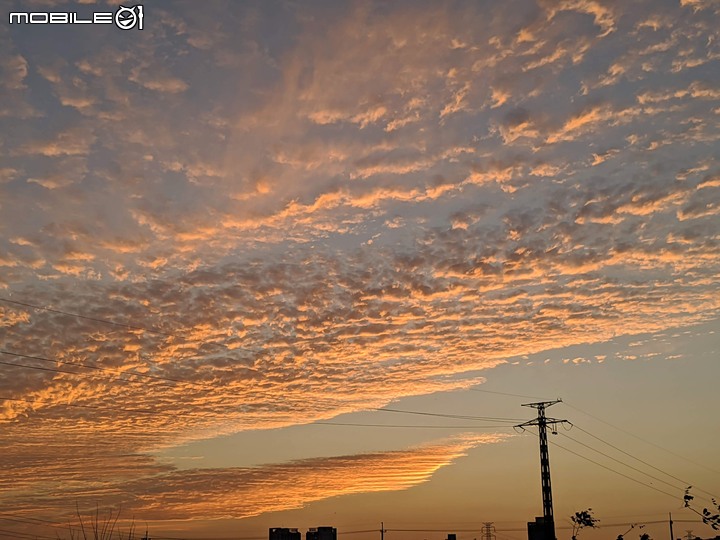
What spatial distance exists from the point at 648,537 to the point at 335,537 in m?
50.7

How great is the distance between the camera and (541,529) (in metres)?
85.0

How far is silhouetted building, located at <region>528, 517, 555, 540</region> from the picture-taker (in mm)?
80625

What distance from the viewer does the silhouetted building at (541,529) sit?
265 feet

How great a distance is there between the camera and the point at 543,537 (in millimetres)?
83375

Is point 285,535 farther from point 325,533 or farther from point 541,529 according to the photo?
point 541,529

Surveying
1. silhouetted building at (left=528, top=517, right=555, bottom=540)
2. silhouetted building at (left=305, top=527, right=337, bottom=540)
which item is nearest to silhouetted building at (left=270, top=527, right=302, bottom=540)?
silhouetted building at (left=305, top=527, right=337, bottom=540)

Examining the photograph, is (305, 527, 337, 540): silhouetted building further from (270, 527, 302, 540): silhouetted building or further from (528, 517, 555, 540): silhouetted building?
(528, 517, 555, 540): silhouetted building

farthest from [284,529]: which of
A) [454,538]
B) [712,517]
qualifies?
[712,517]

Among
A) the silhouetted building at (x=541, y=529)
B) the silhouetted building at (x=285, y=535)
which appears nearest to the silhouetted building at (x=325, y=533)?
the silhouetted building at (x=285, y=535)

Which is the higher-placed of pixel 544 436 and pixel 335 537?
pixel 544 436

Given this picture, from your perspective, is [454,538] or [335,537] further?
[454,538]

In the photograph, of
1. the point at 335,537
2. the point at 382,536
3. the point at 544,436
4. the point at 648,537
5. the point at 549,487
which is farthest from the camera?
the point at 382,536

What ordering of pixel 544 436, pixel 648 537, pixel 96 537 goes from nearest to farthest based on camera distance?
pixel 96 537 < pixel 544 436 < pixel 648 537

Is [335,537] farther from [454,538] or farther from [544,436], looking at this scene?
[544,436]
